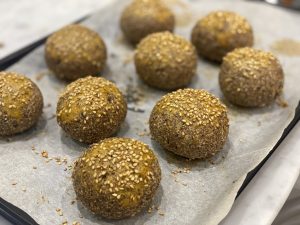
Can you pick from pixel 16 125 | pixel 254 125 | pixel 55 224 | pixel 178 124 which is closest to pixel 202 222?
pixel 178 124

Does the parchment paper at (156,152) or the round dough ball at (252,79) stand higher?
the round dough ball at (252,79)

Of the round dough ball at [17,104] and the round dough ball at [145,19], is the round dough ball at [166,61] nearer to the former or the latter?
the round dough ball at [145,19]

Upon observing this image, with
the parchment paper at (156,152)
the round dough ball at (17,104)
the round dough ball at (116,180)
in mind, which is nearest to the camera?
the round dough ball at (116,180)

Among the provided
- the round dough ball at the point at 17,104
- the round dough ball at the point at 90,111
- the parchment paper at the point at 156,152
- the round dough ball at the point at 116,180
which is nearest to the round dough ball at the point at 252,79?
the parchment paper at the point at 156,152

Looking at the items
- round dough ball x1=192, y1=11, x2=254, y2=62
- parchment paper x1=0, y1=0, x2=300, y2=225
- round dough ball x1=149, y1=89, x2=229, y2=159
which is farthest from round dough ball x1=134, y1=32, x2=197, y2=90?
round dough ball x1=149, y1=89, x2=229, y2=159

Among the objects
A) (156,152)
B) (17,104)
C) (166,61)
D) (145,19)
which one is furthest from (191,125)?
(145,19)
